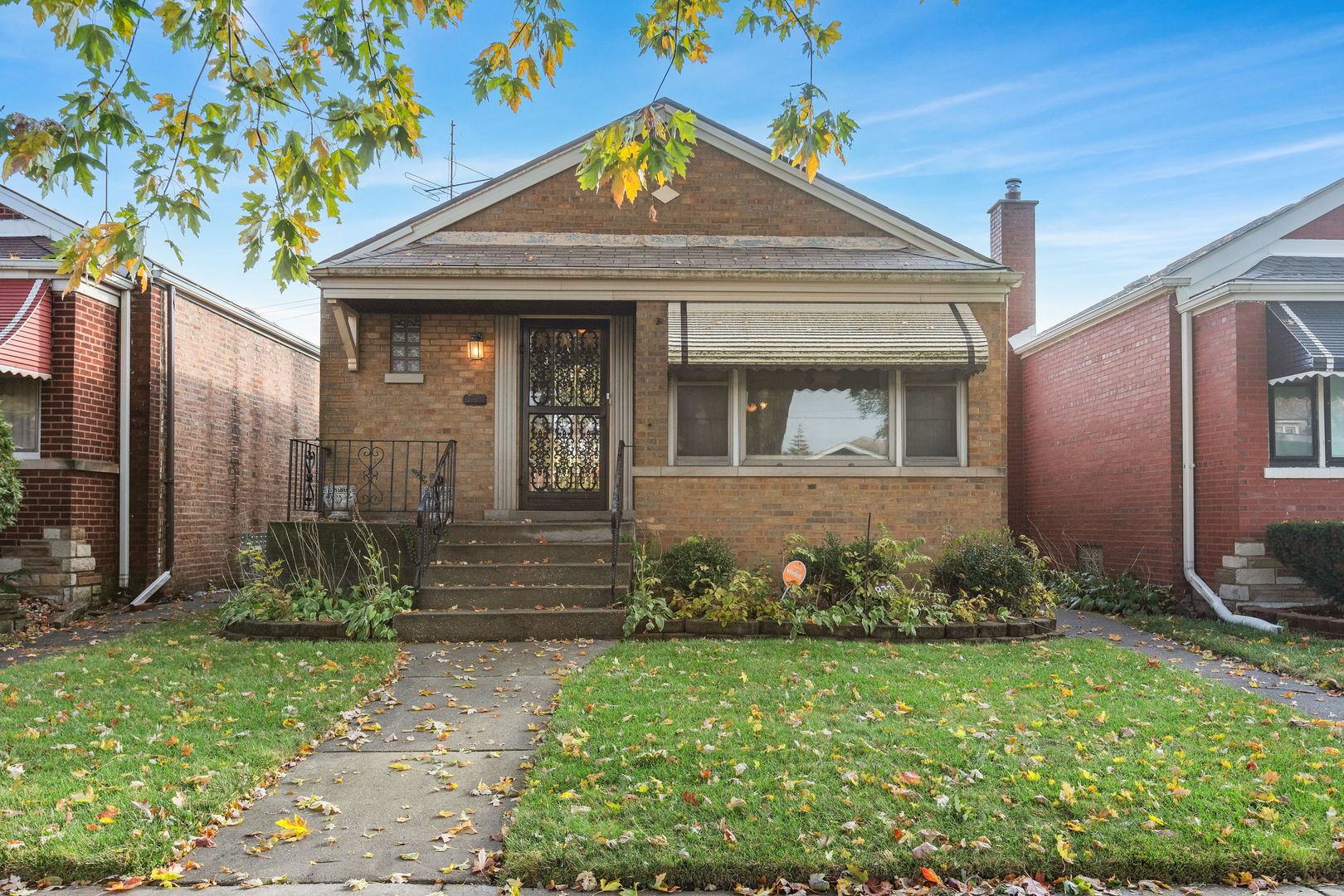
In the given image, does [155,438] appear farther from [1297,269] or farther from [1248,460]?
[1297,269]

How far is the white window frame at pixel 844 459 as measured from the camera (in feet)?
31.3

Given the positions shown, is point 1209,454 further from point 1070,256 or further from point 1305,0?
point 1070,256

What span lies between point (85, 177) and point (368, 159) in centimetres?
128

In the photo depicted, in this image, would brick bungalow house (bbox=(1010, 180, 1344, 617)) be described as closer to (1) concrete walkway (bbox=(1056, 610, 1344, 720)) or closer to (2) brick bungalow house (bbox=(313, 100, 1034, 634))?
(1) concrete walkway (bbox=(1056, 610, 1344, 720))

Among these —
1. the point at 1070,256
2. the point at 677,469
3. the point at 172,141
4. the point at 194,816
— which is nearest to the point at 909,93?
the point at 677,469

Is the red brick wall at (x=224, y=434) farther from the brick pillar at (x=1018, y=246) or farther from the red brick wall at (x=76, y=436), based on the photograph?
the brick pillar at (x=1018, y=246)

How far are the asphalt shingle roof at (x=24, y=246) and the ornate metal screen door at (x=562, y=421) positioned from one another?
5.63 m

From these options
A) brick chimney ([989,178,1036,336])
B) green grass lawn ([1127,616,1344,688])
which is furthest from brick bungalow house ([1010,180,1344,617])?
brick chimney ([989,178,1036,336])

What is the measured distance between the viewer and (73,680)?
600 cm

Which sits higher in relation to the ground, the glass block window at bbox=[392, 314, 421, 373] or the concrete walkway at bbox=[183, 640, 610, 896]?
the glass block window at bbox=[392, 314, 421, 373]

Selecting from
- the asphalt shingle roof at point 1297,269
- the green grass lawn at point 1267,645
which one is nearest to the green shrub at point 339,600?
the green grass lawn at point 1267,645

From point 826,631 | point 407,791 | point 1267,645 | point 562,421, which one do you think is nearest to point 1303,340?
point 1267,645

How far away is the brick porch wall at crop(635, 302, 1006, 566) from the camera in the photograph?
9359mm

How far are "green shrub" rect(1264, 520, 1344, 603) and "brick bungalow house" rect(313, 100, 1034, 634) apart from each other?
294cm
